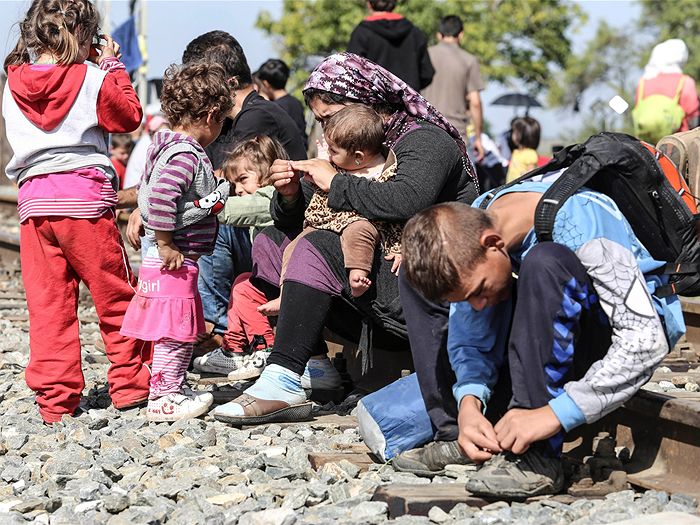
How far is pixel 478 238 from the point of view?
315cm

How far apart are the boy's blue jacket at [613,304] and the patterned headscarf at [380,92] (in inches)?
50.8

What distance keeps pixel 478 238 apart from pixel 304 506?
957 millimetres

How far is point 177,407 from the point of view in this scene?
4719mm

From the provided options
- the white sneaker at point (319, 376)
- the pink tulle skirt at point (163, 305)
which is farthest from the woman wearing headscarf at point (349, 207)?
the pink tulle skirt at point (163, 305)

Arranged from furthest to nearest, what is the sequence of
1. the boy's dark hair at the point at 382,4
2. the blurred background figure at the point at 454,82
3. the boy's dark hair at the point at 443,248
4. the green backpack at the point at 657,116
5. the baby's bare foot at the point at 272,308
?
1. the blurred background figure at the point at 454,82
2. the boy's dark hair at the point at 382,4
3. the green backpack at the point at 657,116
4. the baby's bare foot at the point at 272,308
5. the boy's dark hair at the point at 443,248

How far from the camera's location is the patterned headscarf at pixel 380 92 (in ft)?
15.5

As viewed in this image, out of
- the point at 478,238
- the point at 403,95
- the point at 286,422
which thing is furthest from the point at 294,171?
the point at 478,238

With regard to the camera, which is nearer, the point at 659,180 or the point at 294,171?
the point at 659,180

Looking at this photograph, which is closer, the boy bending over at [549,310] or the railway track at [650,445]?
the boy bending over at [549,310]

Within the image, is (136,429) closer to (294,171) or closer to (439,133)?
(294,171)

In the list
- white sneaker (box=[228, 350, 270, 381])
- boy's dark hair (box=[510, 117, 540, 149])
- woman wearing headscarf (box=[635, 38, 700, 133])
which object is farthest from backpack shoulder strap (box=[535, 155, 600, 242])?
boy's dark hair (box=[510, 117, 540, 149])

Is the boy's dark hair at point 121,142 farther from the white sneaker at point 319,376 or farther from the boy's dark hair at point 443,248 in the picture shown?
the boy's dark hair at point 443,248

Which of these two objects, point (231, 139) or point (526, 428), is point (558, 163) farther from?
point (231, 139)

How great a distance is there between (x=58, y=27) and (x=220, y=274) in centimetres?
196
